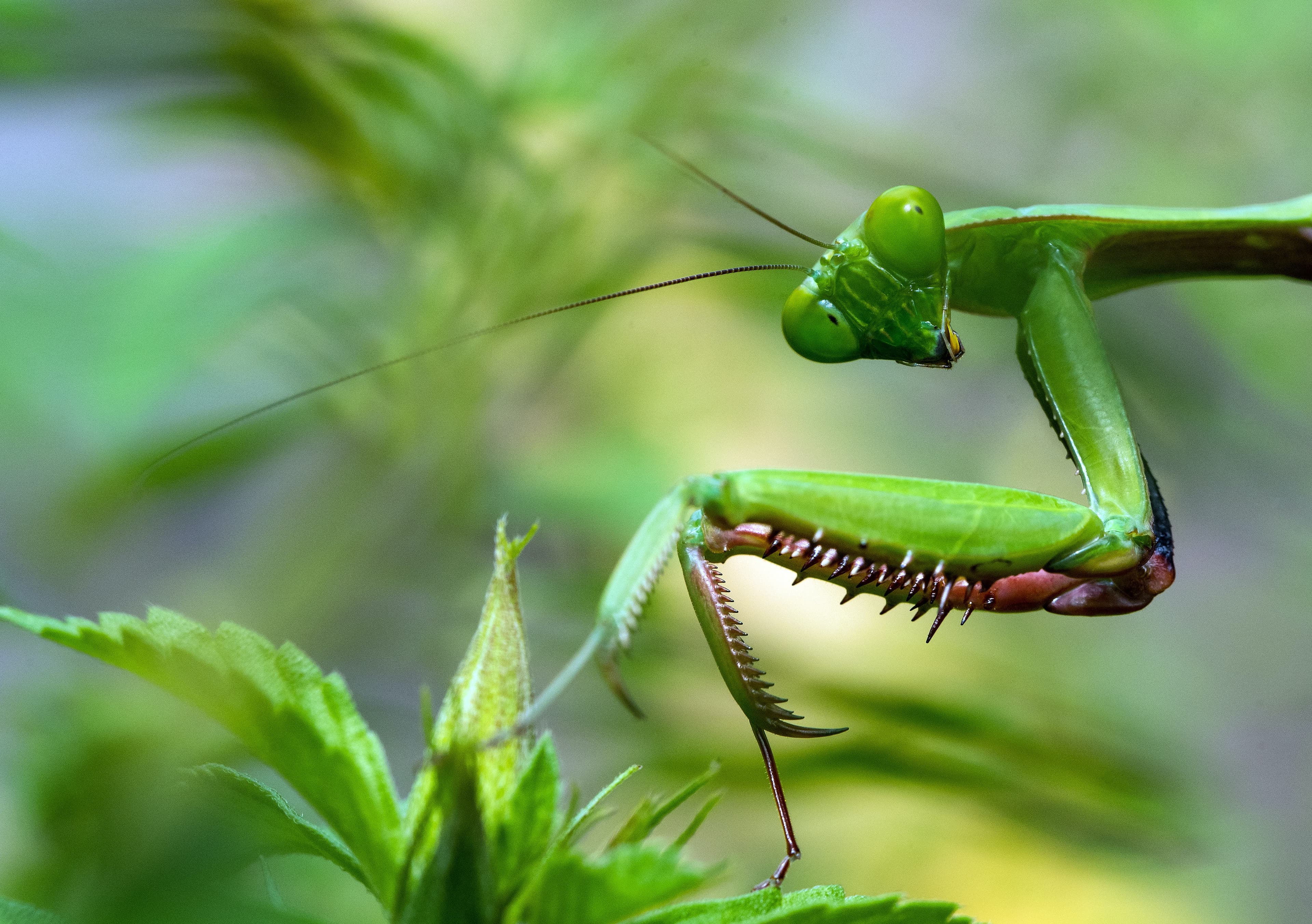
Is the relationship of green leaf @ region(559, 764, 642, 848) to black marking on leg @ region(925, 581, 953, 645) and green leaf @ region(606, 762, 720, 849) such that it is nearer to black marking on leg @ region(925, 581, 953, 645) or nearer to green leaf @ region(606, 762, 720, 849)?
green leaf @ region(606, 762, 720, 849)

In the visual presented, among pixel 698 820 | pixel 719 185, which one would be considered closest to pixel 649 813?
pixel 698 820

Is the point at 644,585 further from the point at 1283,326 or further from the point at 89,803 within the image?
the point at 1283,326

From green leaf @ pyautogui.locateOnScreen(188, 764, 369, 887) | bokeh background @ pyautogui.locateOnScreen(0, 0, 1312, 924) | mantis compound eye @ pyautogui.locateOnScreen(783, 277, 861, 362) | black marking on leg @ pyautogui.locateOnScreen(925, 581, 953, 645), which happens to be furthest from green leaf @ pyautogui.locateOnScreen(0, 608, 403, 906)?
mantis compound eye @ pyautogui.locateOnScreen(783, 277, 861, 362)

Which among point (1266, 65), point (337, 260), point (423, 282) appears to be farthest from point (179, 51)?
point (1266, 65)

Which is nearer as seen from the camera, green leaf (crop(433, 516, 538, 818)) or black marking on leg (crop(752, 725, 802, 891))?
green leaf (crop(433, 516, 538, 818))

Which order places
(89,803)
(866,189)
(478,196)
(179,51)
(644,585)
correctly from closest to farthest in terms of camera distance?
(89,803) < (644,585) < (179,51) < (478,196) < (866,189)

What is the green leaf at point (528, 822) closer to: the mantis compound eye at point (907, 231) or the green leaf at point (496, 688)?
the green leaf at point (496, 688)

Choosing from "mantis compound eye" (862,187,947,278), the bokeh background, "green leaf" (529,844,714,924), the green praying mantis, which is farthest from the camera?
the bokeh background

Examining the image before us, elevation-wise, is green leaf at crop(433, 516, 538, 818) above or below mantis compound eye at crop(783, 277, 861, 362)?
below
